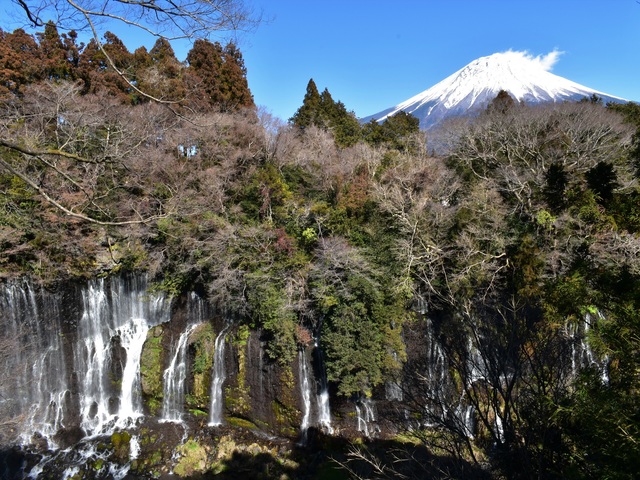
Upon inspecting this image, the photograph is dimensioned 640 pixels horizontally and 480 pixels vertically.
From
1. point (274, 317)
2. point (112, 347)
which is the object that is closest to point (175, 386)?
point (112, 347)

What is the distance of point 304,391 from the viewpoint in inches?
487

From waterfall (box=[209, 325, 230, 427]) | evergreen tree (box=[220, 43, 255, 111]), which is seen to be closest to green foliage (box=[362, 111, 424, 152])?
evergreen tree (box=[220, 43, 255, 111])

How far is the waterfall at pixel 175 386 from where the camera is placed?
13.4 m

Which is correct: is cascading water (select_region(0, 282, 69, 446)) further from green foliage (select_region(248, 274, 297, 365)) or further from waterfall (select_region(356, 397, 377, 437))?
waterfall (select_region(356, 397, 377, 437))

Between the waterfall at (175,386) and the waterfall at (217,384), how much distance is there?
1194 mm

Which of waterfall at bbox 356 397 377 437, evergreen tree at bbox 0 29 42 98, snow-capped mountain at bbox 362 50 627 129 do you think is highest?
snow-capped mountain at bbox 362 50 627 129

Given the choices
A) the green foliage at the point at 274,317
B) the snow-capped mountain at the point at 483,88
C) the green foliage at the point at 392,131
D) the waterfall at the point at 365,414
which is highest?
the snow-capped mountain at the point at 483,88

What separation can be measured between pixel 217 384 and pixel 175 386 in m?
1.65

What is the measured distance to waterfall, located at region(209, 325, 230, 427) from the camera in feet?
42.9

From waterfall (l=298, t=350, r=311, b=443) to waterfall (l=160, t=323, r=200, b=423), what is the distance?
175 inches

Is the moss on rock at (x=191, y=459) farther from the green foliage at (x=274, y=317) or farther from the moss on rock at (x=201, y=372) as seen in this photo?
the green foliage at (x=274, y=317)

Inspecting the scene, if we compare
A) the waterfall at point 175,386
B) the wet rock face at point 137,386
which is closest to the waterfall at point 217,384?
the wet rock face at point 137,386

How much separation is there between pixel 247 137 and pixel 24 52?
11.7 meters

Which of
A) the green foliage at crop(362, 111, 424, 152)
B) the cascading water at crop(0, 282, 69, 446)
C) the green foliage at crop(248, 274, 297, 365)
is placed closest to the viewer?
the green foliage at crop(248, 274, 297, 365)
